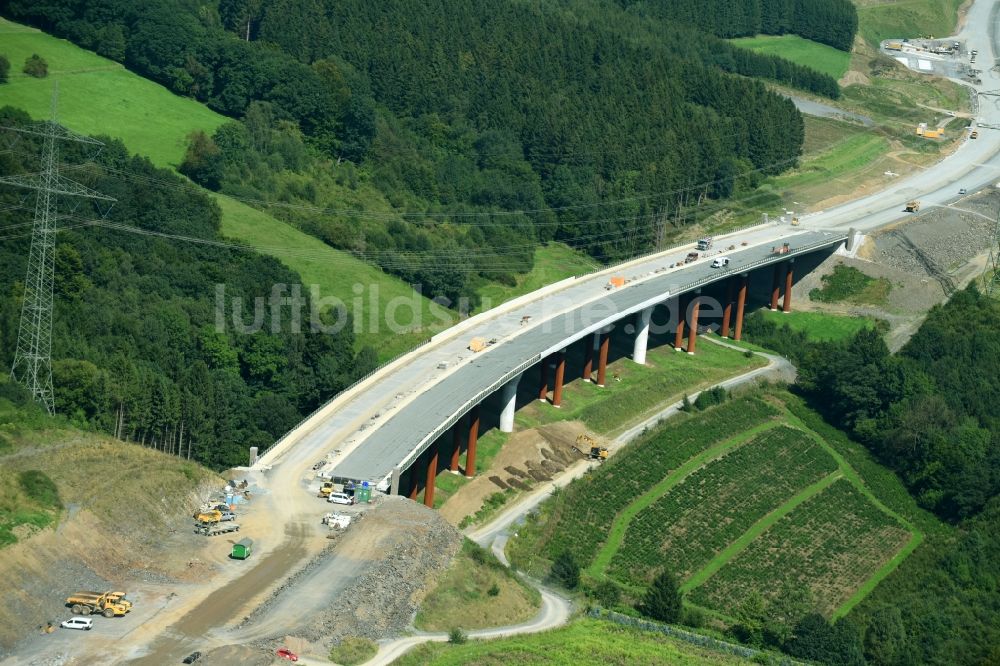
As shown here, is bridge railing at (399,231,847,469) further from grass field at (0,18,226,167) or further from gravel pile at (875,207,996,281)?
grass field at (0,18,226,167)

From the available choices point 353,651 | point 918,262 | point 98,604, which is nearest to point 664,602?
point 353,651

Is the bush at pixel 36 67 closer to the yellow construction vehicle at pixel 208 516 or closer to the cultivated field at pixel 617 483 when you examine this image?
the cultivated field at pixel 617 483

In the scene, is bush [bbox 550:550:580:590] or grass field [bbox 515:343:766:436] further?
grass field [bbox 515:343:766:436]

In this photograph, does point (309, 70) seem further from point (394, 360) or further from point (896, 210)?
point (896, 210)

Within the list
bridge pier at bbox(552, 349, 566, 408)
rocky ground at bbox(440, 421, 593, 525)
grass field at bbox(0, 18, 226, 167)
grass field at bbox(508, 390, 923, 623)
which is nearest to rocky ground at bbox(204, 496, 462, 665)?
grass field at bbox(508, 390, 923, 623)

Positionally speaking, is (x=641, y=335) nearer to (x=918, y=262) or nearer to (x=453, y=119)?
(x=918, y=262)

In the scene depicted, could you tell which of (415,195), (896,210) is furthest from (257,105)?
(896,210)
